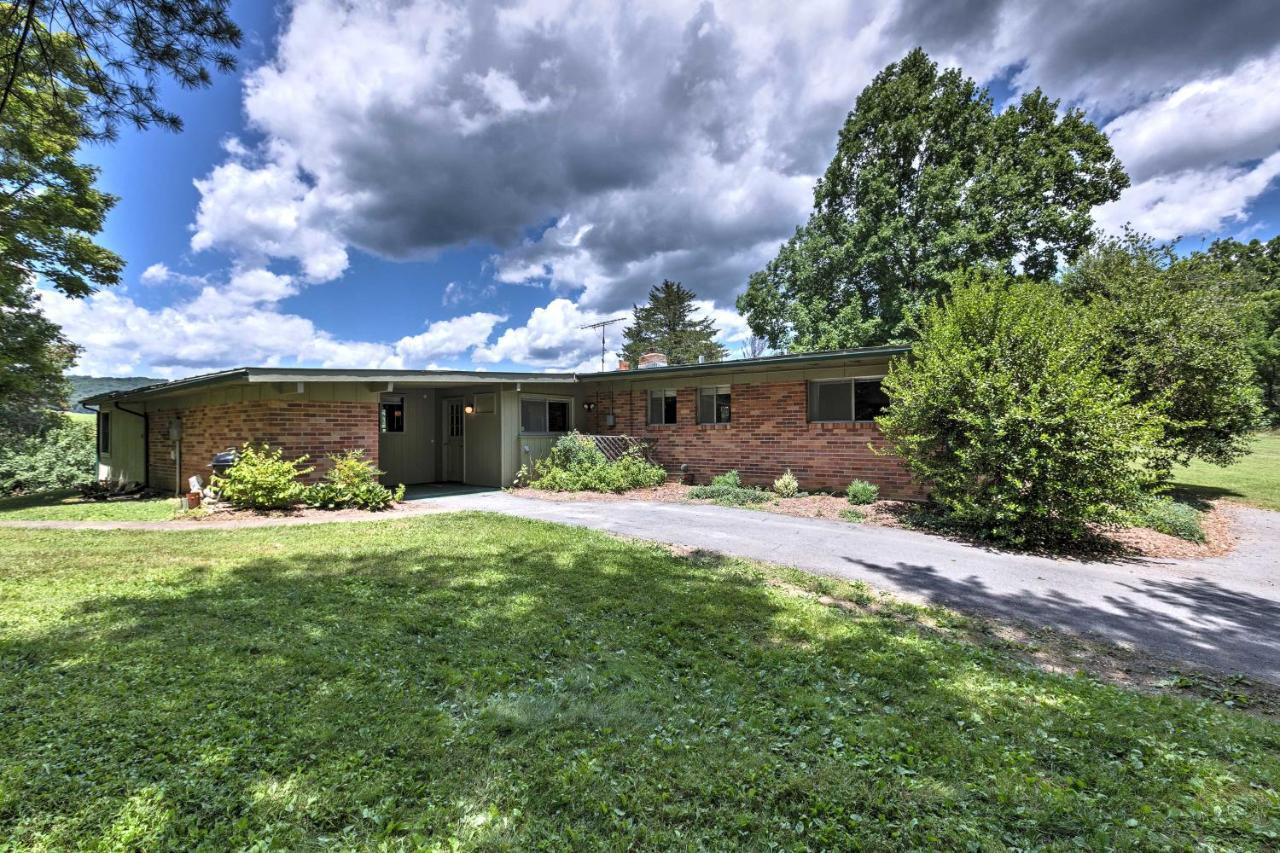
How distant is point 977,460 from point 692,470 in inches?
260

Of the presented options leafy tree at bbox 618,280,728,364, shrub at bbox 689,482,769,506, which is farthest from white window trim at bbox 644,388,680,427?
leafy tree at bbox 618,280,728,364

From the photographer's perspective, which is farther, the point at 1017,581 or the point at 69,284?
the point at 69,284

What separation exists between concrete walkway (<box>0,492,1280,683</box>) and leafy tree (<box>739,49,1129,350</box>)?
1433 centimetres

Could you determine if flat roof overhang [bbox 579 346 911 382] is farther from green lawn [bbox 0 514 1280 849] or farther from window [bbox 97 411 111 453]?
window [bbox 97 411 111 453]

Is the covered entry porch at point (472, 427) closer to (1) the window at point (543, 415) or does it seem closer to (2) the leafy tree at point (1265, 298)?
(1) the window at point (543, 415)

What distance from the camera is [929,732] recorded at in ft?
8.05

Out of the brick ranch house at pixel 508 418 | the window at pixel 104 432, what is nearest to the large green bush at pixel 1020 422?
the brick ranch house at pixel 508 418

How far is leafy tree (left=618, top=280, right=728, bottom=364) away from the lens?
4431cm

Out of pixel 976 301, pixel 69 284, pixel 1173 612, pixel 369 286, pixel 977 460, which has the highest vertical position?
pixel 369 286

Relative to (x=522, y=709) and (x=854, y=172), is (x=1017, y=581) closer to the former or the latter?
(x=522, y=709)

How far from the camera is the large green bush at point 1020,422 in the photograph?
6.07 meters

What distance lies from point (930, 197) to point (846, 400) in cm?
1456

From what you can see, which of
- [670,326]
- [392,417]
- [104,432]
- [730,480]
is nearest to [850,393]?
[730,480]

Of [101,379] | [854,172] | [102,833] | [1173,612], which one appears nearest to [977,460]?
[1173,612]
